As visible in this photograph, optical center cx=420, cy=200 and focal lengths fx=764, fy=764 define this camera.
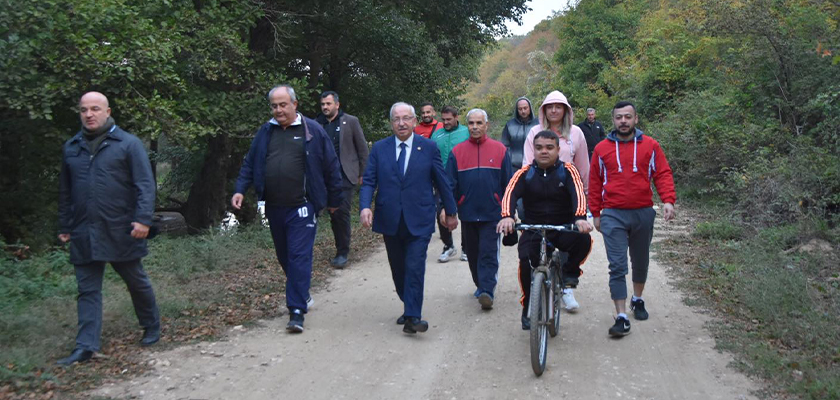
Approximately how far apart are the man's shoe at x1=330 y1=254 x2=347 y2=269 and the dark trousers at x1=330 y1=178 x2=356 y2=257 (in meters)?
0.04

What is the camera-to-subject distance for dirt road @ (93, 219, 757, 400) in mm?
5250

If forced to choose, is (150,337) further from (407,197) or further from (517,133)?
(517,133)

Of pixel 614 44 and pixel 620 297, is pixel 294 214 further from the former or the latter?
pixel 614 44

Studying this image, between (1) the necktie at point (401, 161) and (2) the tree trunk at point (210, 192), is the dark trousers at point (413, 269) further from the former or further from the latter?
(2) the tree trunk at point (210, 192)

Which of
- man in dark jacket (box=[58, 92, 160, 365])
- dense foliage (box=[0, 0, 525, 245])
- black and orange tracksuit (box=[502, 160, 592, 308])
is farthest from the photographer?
dense foliage (box=[0, 0, 525, 245])

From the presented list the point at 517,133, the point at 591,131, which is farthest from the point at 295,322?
the point at 591,131

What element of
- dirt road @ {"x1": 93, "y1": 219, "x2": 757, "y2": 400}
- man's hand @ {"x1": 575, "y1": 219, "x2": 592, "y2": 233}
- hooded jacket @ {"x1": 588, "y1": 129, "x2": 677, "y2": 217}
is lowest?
dirt road @ {"x1": 93, "y1": 219, "x2": 757, "y2": 400}

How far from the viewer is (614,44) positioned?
3469cm

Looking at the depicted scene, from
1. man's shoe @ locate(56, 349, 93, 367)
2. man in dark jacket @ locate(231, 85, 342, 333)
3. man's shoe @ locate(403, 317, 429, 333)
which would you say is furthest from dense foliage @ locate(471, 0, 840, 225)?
man's shoe @ locate(56, 349, 93, 367)

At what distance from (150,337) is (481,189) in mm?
3242

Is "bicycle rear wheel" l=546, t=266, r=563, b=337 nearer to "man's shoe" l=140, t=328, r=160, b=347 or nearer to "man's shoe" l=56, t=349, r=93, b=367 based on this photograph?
"man's shoe" l=140, t=328, r=160, b=347

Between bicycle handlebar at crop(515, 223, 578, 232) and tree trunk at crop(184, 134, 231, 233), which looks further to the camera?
tree trunk at crop(184, 134, 231, 233)

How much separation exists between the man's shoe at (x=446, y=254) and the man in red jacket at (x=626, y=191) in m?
3.57

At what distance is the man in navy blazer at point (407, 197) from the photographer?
6.68 m
